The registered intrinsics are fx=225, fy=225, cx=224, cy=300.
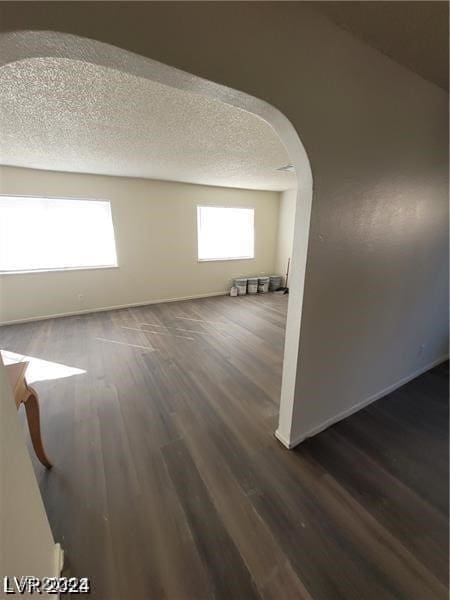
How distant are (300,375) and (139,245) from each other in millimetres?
3877

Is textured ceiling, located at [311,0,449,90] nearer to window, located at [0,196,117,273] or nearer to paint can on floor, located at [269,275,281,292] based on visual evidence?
window, located at [0,196,117,273]

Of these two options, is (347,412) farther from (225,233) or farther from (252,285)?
(225,233)

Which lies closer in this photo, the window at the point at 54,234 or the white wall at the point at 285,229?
the window at the point at 54,234

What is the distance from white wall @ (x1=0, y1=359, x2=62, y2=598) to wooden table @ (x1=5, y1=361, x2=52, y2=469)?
41cm

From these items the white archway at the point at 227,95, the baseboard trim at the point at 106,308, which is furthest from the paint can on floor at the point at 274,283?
the white archway at the point at 227,95

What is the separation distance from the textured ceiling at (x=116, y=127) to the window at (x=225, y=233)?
1.44 m

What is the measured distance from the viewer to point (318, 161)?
1.13 meters

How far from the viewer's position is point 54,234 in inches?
147

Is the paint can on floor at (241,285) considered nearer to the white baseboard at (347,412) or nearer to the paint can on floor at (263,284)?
the paint can on floor at (263,284)

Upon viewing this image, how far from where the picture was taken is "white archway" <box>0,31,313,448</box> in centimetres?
65

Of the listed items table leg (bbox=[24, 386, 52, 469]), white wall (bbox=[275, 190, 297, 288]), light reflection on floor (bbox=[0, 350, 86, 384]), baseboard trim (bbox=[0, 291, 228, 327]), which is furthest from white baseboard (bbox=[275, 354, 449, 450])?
baseboard trim (bbox=[0, 291, 228, 327])

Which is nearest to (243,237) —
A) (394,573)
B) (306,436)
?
(306,436)

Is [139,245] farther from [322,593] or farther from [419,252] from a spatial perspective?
[322,593]

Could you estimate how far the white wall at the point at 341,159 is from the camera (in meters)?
0.75
